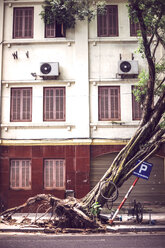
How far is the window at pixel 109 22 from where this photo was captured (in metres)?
15.2

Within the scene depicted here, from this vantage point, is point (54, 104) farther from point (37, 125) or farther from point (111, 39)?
point (111, 39)

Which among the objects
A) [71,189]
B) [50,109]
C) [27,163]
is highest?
[50,109]

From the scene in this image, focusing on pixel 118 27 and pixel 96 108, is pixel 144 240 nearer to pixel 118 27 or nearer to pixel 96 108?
pixel 96 108

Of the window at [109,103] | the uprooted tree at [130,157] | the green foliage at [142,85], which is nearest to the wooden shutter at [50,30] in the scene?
the window at [109,103]

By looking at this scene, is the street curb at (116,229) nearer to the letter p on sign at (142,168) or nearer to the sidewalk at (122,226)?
the sidewalk at (122,226)

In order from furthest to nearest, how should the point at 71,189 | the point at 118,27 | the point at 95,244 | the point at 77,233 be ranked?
1. the point at 118,27
2. the point at 71,189
3. the point at 77,233
4. the point at 95,244

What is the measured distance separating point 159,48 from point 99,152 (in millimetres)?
6171

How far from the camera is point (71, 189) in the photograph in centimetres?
1416

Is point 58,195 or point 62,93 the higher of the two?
point 62,93

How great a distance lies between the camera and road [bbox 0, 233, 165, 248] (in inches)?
334

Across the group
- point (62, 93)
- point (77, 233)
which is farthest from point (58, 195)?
point (62, 93)

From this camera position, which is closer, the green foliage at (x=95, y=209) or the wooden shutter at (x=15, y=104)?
the green foliage at (x=95, y=209)

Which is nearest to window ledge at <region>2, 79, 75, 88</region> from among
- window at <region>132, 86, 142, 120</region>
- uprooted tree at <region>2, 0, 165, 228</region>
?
window at <region>132, 86, 142, 120</region>

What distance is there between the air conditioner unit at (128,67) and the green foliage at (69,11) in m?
2.74
